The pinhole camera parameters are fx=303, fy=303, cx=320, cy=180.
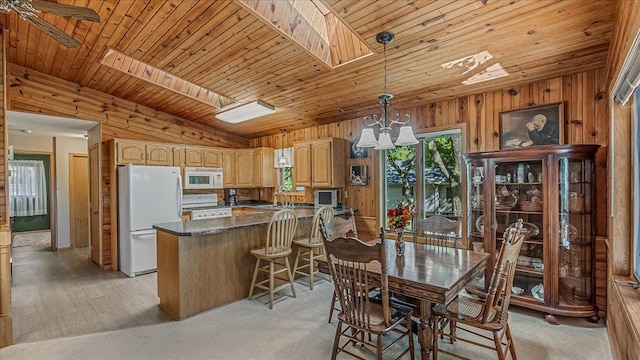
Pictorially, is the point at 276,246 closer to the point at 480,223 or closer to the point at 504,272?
the point at 504,272

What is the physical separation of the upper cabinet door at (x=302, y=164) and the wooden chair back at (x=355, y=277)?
3.36 metres

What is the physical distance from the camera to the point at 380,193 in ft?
15.8

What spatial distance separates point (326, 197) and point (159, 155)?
2955mm

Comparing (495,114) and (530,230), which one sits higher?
(495,114)

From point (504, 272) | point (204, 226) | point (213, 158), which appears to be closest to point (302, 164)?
point (213, 158)

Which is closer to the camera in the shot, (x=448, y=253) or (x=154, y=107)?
(x=448, y=253)

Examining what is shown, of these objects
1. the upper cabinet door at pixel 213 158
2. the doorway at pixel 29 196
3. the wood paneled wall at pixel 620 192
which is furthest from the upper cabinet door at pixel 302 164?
the doorway at pixel 29 196

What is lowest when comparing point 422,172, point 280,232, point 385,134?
point 280,232

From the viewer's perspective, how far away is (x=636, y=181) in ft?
6.88

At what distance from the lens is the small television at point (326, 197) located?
5219mm

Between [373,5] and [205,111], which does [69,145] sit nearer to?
[205,111]

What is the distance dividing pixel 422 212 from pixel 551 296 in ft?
5.82

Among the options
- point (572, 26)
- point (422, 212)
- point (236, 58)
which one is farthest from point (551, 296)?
point (236, 58)

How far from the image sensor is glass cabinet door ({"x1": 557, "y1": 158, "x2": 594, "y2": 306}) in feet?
9.55
